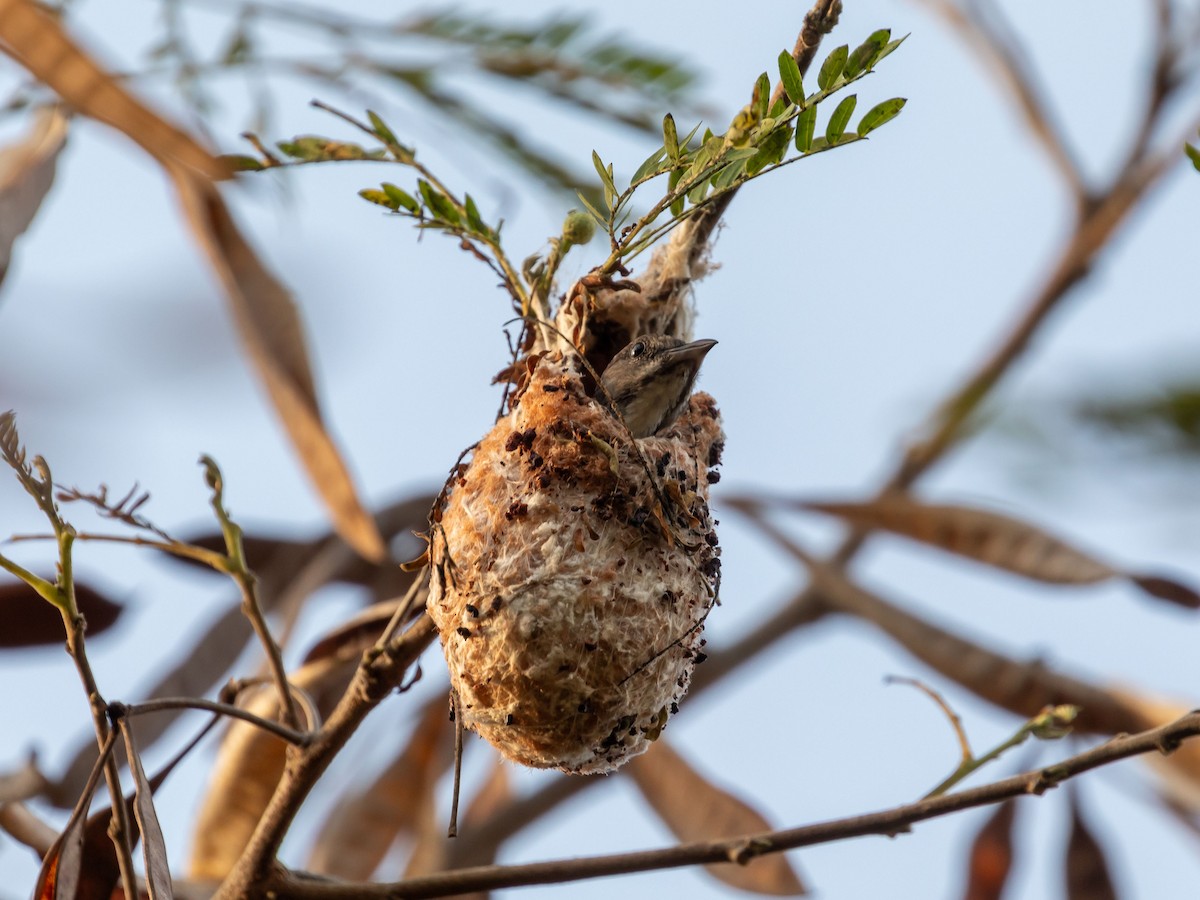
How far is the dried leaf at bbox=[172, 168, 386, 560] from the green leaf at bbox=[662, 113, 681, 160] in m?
1.51

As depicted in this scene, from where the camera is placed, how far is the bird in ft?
10.2

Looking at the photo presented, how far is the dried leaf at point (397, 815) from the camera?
4121 millimetres

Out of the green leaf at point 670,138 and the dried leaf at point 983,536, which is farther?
the dried leaf at point 983,536

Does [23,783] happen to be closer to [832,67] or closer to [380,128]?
[380,128]

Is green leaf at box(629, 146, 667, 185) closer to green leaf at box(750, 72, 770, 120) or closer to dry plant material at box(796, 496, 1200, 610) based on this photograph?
green leaf at box(750, 72, 770, 120)

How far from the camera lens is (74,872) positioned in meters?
2.19

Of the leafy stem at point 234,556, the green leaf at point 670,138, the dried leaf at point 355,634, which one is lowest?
the leafy stem at point 234,556

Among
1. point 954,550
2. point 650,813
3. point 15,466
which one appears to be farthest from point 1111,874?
point 15,466

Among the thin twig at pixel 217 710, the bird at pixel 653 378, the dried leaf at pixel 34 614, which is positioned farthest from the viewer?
the dried leaf at pixel 34 614

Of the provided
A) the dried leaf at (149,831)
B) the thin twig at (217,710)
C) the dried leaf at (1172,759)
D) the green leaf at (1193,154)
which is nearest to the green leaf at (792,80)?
the green leaf at (1193,154)

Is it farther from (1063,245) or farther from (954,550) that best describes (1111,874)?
(1063,245)

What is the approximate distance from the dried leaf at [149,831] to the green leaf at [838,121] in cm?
139

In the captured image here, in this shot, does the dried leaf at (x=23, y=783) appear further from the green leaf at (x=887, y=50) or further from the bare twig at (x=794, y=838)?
the green leaf at (x=887, y=50)

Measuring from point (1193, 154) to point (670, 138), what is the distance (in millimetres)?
753
